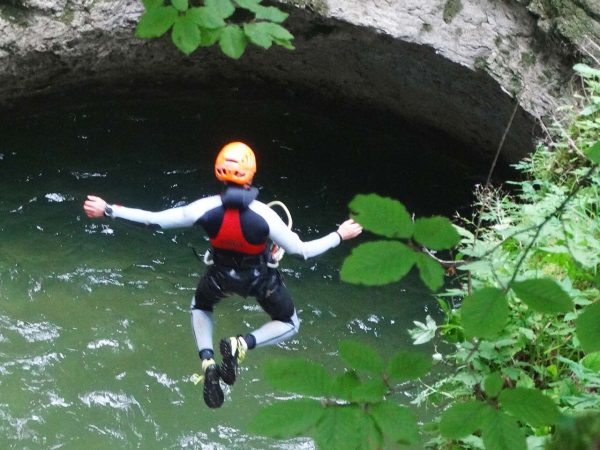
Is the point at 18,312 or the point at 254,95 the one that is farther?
the point at 254,95

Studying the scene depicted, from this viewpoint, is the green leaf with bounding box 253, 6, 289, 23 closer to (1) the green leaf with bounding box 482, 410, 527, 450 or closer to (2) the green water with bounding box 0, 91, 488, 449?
(1) the green leaf with bounding box 482, 410, 527, 450

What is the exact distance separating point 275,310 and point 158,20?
105 inches

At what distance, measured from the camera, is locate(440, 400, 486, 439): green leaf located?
1559mm

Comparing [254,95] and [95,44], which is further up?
[95,44]

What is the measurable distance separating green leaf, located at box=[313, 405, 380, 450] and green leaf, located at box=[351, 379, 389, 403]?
0.07 feet

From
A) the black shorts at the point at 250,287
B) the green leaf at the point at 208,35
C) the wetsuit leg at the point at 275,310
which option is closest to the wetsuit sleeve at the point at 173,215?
the black shorts at the point at 250,287

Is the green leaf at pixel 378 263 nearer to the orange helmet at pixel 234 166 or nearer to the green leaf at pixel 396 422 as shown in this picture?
the green leaf at pixel 396 422

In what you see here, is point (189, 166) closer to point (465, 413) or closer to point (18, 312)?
point (18, 312)

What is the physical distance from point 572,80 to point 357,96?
2.28m

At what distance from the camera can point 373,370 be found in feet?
5.29

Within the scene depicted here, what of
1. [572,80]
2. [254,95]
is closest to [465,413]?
[572,80]

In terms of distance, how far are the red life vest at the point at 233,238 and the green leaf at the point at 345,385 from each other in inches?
92.1

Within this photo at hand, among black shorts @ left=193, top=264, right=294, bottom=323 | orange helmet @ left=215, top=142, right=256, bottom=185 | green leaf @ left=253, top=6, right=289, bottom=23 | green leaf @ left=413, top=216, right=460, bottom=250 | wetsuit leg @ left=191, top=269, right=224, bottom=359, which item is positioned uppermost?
green leaf @ left=413, top=216, right=460, bottom=250

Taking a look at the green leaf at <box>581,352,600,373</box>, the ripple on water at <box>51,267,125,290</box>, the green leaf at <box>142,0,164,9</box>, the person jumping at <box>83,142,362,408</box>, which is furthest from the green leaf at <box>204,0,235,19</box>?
the ripple on water at <box>51,267,125,290</box>
